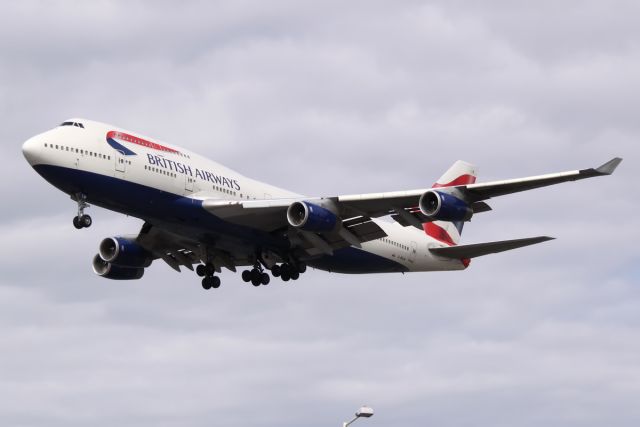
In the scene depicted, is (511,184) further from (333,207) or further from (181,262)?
(181,262)

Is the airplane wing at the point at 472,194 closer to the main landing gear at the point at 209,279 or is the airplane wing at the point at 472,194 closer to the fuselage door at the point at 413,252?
the fuselage door at the point at 413,252

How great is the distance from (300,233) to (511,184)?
35.8ft

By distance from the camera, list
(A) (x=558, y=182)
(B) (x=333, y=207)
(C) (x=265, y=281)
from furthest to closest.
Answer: (C) (x=265, y=281)
(B) (x=333, y=207)
(A) (x=558, y=182)

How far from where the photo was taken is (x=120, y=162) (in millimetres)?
57531

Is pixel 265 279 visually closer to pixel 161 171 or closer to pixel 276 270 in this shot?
pixel 276 270

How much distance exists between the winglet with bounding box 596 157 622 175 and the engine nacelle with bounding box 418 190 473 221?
6849mm

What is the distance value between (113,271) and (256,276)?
8873 mm

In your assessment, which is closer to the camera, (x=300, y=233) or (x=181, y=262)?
(x=300, y=233)

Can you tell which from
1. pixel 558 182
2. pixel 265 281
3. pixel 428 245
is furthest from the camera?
pixel 428 245

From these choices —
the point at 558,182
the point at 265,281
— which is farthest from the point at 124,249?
the point at 558,182

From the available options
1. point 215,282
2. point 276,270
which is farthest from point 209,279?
point 276,270

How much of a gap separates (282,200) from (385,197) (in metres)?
4.97

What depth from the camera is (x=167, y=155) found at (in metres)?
59.3

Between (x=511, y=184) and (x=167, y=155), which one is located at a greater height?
(x=167, y=155)
